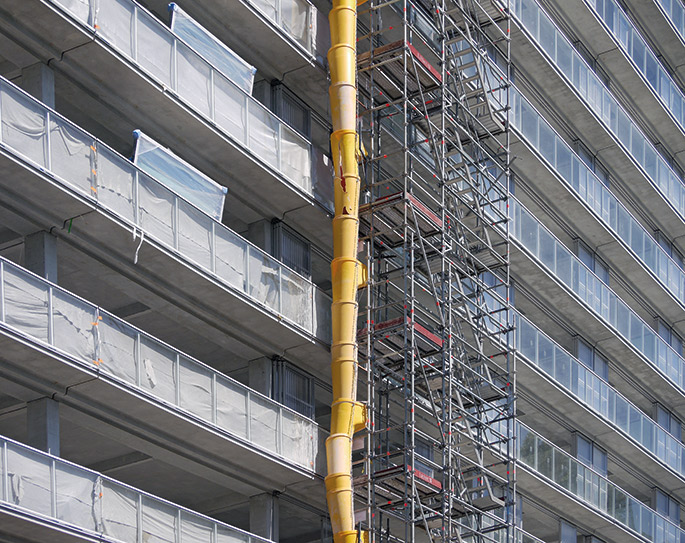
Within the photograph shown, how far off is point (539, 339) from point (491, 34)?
942 centimetres

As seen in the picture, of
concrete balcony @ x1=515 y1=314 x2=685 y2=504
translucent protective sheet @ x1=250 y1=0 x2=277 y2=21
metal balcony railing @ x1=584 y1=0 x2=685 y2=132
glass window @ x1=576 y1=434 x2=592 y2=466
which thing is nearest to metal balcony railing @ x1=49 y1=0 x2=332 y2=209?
translucent protective sheet @ x1=250 y1=0 x2=277 y2=21

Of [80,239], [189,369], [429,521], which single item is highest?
[80,239]

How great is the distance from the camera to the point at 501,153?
42.6m

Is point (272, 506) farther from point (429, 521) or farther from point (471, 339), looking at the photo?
point (471, 339)

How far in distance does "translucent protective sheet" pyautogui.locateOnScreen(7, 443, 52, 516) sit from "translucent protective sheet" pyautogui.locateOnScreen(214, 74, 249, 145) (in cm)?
992

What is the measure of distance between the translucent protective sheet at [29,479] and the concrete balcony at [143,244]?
5167 mm

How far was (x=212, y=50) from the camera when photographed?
111ft

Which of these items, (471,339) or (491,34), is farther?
(491,34)

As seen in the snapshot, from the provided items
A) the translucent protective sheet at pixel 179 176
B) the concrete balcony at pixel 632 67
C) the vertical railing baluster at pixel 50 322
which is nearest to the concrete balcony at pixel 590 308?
the concrete balcony at pixel 632 67

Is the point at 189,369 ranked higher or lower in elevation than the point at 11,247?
lower

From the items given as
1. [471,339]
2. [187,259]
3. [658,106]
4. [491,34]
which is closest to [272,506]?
[187,259]

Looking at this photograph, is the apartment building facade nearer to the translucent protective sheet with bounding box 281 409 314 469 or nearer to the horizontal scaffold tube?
the translucent protective sheet with bounding box 281 409 314 469

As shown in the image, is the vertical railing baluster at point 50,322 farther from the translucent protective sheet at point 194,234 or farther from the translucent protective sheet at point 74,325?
the translucent protective sheet at point 194,234

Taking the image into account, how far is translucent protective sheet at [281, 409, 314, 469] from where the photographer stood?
33.4 metres
